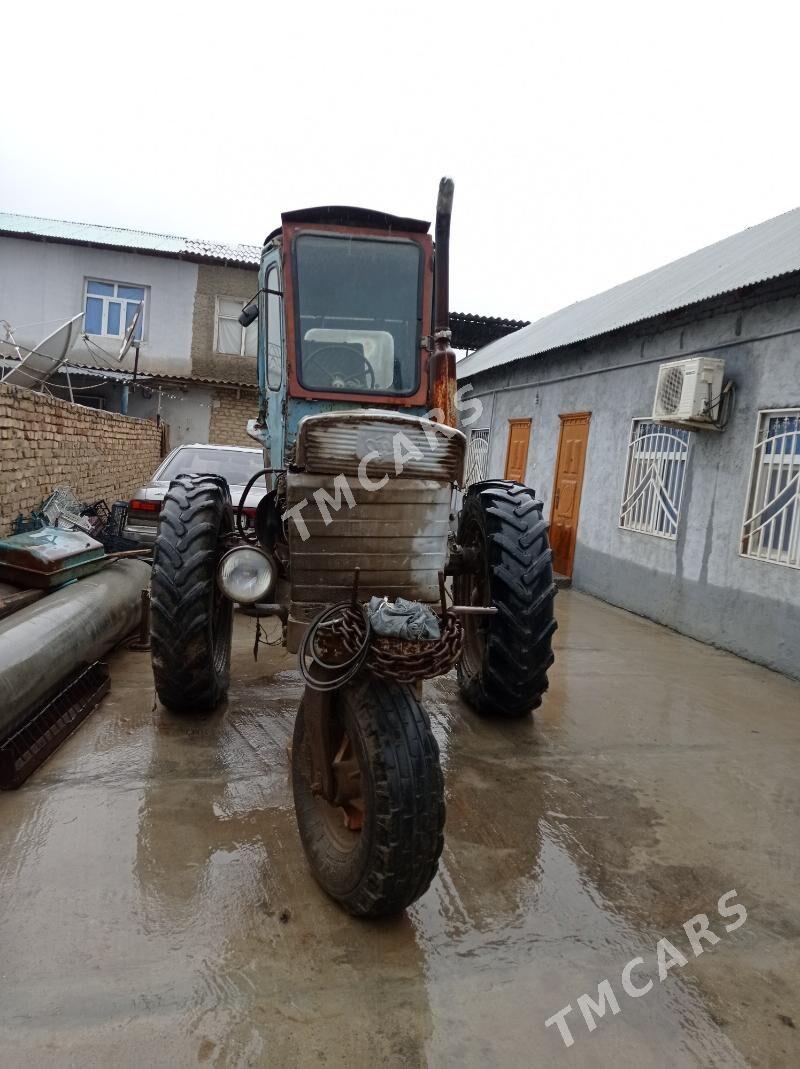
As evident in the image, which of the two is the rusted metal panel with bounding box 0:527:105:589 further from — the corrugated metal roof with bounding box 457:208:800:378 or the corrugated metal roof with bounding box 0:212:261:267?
the corrugated metal roof with bounding box 0:212:261:267

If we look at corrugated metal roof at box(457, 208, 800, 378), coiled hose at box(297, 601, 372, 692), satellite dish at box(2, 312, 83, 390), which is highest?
corrugated metal roof at box(457, 208, 800, 378)

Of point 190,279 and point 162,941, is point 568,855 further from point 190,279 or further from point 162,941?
point 190,279

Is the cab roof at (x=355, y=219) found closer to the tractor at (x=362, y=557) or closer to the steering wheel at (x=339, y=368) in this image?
the tractor at (x=362, y=557)

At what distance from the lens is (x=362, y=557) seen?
98.4 inches

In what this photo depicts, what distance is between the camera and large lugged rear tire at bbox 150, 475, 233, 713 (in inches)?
138

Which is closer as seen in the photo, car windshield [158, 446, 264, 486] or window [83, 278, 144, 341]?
car windshield [158, 446, 264, 486]

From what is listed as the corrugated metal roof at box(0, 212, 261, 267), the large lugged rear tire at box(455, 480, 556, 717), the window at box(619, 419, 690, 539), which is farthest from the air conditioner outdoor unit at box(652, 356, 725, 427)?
the corrugated metal roof at box(0, 212, 261, 267)

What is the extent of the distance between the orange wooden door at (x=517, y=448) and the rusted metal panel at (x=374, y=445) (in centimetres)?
853

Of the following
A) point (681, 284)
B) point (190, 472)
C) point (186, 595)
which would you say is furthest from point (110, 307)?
point (186, 595)

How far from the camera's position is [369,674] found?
2318 millimetres

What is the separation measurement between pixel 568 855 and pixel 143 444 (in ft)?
37.7

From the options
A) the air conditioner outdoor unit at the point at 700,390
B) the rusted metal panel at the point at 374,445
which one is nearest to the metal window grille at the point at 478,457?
the air conditioner outdoor unit at the point at 700,390

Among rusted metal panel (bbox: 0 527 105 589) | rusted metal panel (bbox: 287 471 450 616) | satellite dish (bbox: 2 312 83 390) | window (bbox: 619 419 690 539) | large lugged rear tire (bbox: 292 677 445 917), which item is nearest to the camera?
large lugged rear tire (bbox: 292 677 445 917)

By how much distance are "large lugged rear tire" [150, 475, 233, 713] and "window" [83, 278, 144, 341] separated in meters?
15.3
